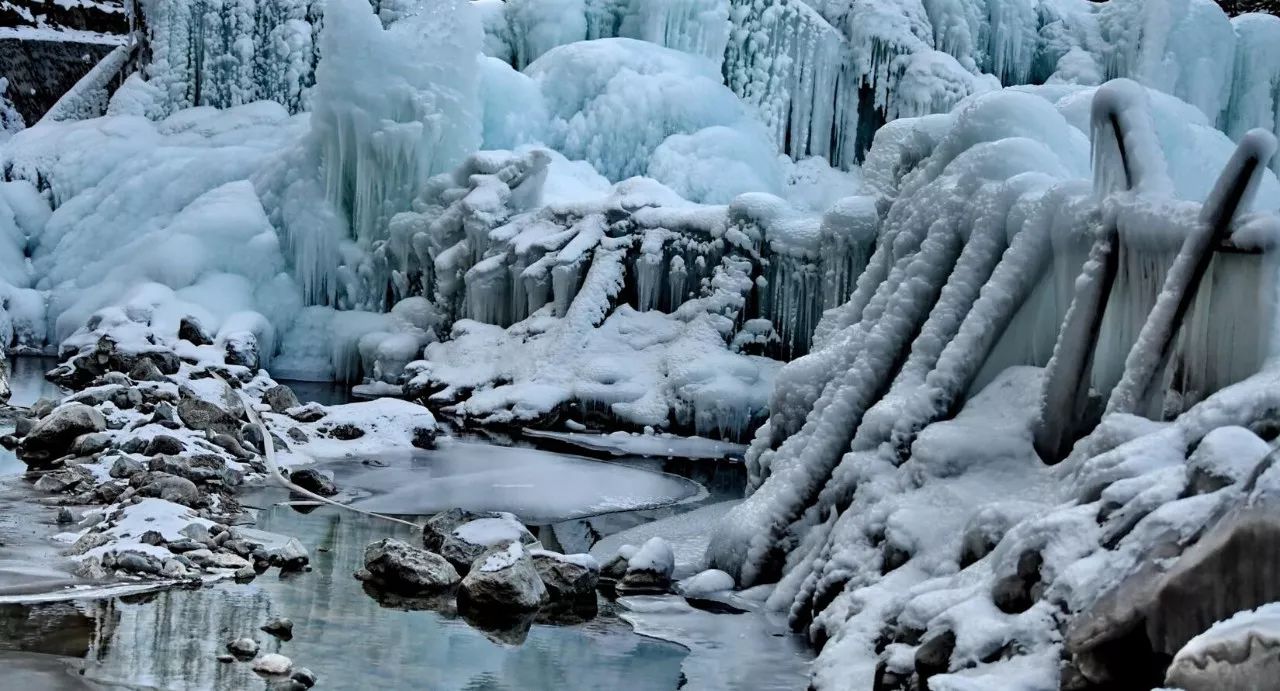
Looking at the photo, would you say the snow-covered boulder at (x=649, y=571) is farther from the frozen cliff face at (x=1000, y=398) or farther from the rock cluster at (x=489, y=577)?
the frozen cliff face at (x=1000, y=398)

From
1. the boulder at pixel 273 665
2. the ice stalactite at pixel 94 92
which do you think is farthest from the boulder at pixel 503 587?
the ice stalactite at pixel 94 92

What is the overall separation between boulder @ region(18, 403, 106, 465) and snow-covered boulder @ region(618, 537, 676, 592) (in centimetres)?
675

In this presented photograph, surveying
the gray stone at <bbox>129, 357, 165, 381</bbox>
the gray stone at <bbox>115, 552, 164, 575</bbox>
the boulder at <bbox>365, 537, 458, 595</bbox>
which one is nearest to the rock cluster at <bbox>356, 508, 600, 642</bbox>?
the boulder at <bbox>365, 537, 458, 595</bbox>

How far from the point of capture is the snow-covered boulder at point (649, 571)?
987cm

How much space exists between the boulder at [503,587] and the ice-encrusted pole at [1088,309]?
342cm

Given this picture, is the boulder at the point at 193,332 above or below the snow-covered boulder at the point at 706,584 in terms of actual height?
below

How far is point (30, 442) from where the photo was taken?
1371cm

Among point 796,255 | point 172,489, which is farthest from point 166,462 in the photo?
point 796,255

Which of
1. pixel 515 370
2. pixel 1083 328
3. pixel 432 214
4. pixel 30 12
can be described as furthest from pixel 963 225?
pixel 30 12

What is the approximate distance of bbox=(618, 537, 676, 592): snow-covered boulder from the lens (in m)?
9.87

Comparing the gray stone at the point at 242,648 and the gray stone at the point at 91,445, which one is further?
the gray stone at the point at 91,445

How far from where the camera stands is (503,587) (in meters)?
8.95

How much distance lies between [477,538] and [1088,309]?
474 cm

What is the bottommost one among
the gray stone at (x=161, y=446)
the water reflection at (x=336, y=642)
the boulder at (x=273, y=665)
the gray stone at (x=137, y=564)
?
the gray stone at (x=161, y=446)
